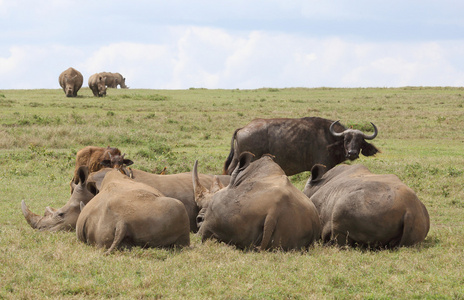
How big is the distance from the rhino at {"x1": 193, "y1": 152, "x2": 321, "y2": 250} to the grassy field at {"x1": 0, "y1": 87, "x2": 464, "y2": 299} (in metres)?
0.19

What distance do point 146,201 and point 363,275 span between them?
8.49 feet

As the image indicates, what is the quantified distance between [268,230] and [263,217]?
205 millimetres

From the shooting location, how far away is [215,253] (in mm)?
7070

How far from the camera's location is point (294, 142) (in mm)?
13000

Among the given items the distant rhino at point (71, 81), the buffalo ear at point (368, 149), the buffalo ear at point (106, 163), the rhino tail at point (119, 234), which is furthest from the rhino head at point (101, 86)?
the rhino tail at point (119, 234)

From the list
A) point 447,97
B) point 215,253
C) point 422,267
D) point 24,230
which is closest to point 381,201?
point 422,267

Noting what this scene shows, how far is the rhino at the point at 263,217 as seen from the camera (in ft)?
23.7

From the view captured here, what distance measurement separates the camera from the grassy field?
223 inches

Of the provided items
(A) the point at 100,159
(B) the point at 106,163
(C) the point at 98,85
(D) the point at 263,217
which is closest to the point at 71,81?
(C) the point at 98,85

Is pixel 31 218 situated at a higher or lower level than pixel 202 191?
lower

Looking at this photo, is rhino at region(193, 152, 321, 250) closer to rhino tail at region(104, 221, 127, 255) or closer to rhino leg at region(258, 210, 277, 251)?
rhino leg at region(258, 210, 277, 251)

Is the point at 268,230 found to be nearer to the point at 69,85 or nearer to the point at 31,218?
the point at 31,218

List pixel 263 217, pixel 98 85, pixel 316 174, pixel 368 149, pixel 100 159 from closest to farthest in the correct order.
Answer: pixel 263 217, pixel 316 174, pixel 100 159, pixel 368 149, pixel 98 85

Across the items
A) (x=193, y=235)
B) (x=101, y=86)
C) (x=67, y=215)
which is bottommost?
(x=193, y=235)
